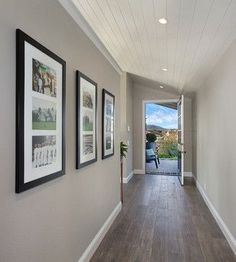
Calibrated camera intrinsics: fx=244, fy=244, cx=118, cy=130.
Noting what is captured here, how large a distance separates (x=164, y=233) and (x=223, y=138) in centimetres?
146

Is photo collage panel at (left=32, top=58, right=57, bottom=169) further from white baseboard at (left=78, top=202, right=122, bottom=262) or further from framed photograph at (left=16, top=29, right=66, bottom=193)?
white baseboard at (left=78, top=202, right=122, bottom=262)

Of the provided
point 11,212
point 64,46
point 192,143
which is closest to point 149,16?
point 64,46

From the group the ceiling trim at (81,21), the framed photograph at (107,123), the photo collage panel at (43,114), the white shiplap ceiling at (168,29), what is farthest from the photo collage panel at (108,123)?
the photo collage panel at (43,114)

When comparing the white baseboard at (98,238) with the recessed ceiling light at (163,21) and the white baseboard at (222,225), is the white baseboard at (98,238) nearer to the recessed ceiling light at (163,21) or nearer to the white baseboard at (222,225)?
the white baseboard at (222,225)

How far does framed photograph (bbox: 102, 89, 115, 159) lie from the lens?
309 centimetres

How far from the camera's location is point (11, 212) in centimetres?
130

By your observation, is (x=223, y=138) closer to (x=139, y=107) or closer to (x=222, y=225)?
(x=222, y=225)

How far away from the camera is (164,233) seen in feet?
10.4

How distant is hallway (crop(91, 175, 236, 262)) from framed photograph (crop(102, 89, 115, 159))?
1.04 meters

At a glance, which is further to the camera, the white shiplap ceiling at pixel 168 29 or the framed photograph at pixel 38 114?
the white shiplap ceiling at pixel 168 29

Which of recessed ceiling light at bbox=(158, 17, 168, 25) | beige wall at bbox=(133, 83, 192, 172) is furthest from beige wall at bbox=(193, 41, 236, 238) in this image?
beige wall at bbox=(133, 83, 192, 172)

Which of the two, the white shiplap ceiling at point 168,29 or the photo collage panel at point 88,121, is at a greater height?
the white shiplap ceiling at point 168,29

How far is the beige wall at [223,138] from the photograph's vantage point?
→ 2.79m

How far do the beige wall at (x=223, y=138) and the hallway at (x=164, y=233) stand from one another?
0.28 metres
